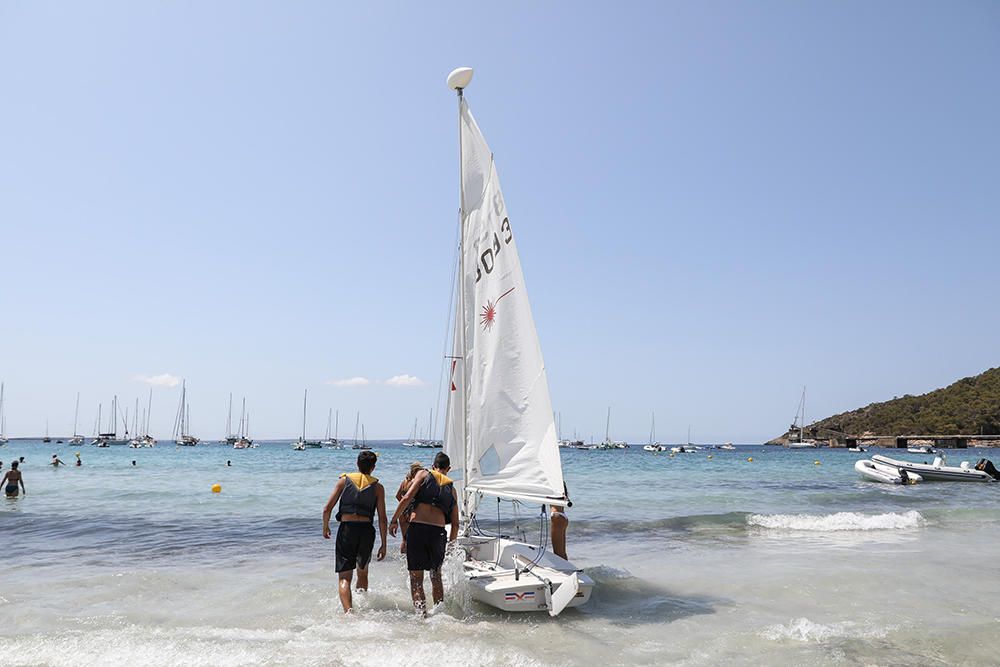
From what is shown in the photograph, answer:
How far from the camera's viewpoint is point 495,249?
845 cm

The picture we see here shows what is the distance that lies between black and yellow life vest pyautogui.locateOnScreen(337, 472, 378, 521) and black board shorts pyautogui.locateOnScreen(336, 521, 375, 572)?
14cm

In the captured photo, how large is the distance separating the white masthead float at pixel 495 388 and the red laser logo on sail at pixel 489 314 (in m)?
0.01

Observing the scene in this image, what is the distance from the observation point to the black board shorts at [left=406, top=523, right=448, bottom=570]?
7.61 meters

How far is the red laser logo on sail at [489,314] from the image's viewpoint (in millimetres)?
8391

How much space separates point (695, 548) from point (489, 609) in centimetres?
710

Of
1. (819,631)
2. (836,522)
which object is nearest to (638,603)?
(819,631)

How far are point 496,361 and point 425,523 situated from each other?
2156 mm

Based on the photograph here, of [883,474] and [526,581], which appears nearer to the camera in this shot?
[526,581]

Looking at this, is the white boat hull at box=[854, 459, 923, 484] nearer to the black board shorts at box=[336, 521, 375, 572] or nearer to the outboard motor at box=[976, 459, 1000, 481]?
the outboard motor at box=[976, 459, 1000, 481]

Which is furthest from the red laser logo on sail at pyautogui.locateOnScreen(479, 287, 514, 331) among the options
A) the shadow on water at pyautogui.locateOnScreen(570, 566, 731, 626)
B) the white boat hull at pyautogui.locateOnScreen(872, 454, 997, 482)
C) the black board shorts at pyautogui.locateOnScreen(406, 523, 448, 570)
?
the white boat hull at pyautogui.locateOnScreen(872, 454, 997, 482)

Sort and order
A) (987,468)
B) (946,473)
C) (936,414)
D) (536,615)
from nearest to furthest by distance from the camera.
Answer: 1. (536,615)
2. (946,473)
3. (987,468)
4. (936,414)

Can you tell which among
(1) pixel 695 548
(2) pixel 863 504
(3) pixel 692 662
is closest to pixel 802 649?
(3) pixel 692 662

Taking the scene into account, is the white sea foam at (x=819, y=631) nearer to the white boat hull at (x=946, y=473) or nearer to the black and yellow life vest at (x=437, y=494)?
the black and yellow life vest at (x=437, y=494)

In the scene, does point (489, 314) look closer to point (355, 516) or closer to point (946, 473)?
point (355, 516)
